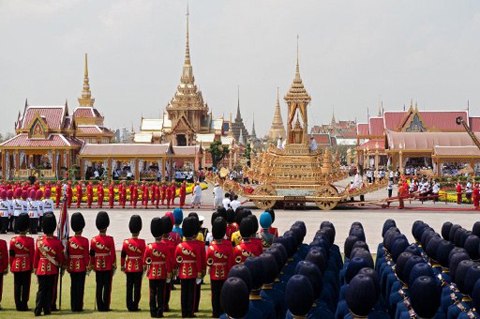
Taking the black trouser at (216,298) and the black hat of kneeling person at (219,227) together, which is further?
the black trouser at (216,298)

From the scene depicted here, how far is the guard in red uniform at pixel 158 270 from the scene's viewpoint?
11562 mm

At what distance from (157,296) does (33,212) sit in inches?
460

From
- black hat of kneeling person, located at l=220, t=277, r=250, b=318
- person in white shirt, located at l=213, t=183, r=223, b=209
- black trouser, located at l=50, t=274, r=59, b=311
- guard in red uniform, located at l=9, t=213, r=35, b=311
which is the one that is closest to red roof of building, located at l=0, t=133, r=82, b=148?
person in white shirt, located at l=213, t=183, r=223, b=209

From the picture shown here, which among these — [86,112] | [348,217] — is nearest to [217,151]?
[86,112]

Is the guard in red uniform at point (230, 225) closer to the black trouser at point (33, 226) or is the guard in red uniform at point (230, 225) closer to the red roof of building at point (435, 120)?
the black trouser at point (33, 226)

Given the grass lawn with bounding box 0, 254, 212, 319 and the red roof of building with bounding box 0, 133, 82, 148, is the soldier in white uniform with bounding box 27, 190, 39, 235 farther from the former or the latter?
the red roof of building with bounding box 0, 133, 82, 148

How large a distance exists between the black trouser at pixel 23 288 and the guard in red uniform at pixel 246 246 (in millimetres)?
3078

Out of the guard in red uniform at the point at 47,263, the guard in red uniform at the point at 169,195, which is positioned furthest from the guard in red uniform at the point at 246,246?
the guard in red uniform at the point at 169,195

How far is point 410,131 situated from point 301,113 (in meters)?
36.8

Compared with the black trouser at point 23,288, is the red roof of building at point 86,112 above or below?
above

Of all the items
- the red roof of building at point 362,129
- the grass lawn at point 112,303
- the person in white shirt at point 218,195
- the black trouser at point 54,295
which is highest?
the red roof of building at point 362,129

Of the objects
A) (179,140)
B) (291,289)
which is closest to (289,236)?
(291,289)

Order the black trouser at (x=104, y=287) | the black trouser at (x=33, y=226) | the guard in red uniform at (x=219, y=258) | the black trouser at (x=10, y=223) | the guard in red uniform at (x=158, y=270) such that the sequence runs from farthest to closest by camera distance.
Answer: the black trouser at (x=10, y=223) < the black trouser at (x=33, y=226) < the black trouser at (x=104, y=287) < the guard in red uniform at (x=158, y=270) < the guard in red uniform at (x=219, y=258)

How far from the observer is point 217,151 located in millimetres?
79188
